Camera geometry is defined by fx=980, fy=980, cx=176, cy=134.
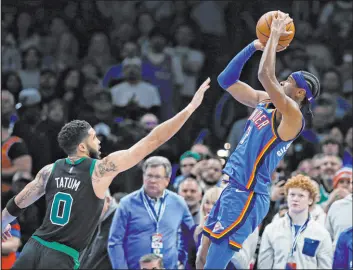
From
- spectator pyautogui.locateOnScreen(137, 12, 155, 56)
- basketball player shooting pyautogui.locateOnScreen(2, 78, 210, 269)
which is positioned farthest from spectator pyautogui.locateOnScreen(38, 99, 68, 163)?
basketball player shooting pyautogui.locateOnScreen(2, 78, 210, 269)

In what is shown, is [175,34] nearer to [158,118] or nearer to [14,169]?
[158,118]

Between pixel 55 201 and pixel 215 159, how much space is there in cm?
395

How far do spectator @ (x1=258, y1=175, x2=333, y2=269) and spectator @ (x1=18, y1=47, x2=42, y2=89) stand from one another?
225 inches

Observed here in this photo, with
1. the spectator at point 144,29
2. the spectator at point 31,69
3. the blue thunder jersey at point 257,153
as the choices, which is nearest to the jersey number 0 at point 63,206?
the blue thunder jersey at point 257,153

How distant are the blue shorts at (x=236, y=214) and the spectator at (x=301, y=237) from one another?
1973mm

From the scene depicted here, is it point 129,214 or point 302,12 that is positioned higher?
point 302,12

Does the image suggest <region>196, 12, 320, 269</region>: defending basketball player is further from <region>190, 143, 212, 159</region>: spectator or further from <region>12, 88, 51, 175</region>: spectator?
<region>12, 88, 51, 175</region>: spectator

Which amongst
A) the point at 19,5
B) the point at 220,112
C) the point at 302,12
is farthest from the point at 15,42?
the point at 302,12

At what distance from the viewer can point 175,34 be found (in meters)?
15.9

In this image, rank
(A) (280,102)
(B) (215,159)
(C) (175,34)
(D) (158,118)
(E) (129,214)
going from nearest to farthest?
(A) (280,102), (E) (129,214), (B) (215,159), (D) (158,118), (C) (175,34)

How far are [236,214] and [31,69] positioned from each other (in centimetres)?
733

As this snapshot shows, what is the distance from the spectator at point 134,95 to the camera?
572 inches

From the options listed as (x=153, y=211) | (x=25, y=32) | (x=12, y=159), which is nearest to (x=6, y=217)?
(x=153, y=211)

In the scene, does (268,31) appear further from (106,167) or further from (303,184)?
(303,184)
